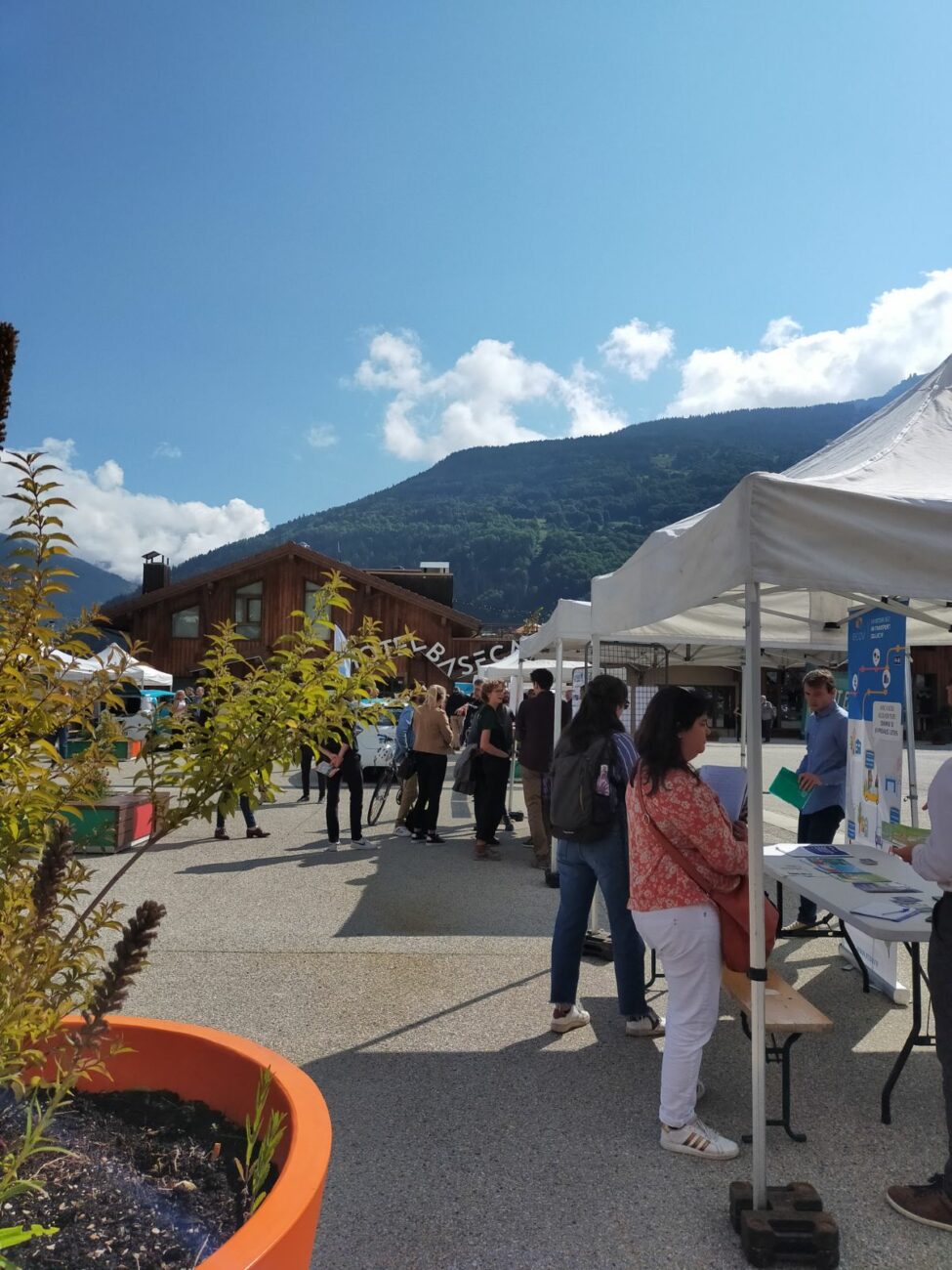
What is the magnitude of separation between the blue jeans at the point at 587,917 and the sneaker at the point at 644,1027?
0.03 m

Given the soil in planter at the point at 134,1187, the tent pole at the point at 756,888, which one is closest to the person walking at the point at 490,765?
the tent pole at the point at 756,888

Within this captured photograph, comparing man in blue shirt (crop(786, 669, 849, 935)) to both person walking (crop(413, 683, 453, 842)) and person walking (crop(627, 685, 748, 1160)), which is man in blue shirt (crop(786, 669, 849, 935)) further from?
person walking (crop(413, 683, 453, 842))

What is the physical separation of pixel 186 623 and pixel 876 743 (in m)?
34.6

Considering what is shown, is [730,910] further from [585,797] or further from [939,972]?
[585,797]

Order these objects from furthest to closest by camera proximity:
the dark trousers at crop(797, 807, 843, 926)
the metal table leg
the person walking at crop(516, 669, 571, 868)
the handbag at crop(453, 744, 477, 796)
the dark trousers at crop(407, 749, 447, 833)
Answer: the dark trousers at crop(407, 749, 447, 833), the handbag at crop(453, 744, 477, 796), the person walking at crop(516, 669, 571, 868), the dark trousers at crop(797, 807, 843, 926), the metal table leg

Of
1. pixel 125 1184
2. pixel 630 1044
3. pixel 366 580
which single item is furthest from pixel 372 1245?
pixel 366 580

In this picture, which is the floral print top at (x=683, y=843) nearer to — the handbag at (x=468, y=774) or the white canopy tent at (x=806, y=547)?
the white canopy tent at (x=806, y=547)

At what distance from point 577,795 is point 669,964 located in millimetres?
1045

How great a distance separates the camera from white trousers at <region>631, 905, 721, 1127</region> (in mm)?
3393

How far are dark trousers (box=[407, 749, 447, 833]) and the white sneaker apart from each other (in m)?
5.29

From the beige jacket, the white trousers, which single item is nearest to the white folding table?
the white trousers

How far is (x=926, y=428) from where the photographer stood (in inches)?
163

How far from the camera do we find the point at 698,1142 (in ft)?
11.0

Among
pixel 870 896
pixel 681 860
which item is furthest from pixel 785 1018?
pixel 870 896
